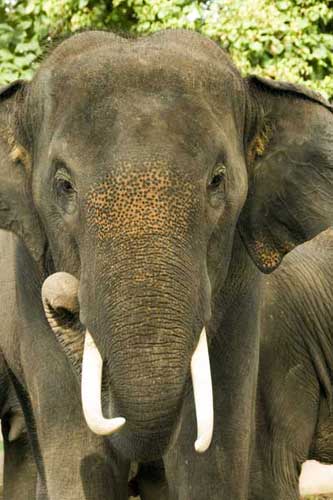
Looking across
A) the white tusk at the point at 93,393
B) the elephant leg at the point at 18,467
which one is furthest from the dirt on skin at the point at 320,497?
the white tusk at the point at 93,393

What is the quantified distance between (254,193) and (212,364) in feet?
2.13

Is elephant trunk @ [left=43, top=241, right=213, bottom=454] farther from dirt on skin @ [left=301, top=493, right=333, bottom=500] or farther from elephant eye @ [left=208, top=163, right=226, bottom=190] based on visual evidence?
dirt on skin @ [left=301, top=493, right=333, bottom=500]

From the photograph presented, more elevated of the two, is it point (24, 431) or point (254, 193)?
point (254, 193)

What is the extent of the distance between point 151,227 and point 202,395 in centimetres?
53

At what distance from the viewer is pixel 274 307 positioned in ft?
24.5

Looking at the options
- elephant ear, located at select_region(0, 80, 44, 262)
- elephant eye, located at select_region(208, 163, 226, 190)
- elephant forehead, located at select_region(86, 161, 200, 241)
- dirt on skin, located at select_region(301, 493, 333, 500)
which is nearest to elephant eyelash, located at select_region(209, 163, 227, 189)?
elephant eye, located at select_region(208, 163, 226, 190)

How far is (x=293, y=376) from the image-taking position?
770 cm

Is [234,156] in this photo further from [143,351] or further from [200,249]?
[143,351]

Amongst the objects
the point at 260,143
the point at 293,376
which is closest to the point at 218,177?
the point at 260,143

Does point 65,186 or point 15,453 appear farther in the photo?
point 15,453

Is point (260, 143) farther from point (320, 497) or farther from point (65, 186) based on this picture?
point (320, 497)

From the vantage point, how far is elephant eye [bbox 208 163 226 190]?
5477mm

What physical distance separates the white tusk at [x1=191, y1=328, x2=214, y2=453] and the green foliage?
7.57m

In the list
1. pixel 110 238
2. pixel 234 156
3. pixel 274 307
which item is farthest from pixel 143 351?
pixel 274 307
